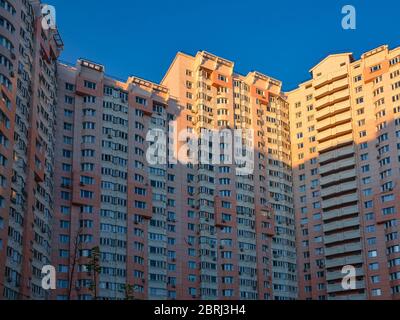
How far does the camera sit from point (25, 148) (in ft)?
302

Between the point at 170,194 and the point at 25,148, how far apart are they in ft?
127

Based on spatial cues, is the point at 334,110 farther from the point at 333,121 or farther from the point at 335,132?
the point at 335,132

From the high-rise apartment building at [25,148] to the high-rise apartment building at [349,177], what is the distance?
6243 centimetres

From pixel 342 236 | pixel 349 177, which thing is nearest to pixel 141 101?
pixel 349 177

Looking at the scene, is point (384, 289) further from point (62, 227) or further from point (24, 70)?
point (24, 70)

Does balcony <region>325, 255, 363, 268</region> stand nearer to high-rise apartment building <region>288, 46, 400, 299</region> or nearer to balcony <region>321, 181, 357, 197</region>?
high-rise apartment building <region>288, 46, 400, 299</region>

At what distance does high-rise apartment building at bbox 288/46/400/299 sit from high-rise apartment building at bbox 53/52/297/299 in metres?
5.05

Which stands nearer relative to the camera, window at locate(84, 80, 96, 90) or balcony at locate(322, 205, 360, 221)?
window at locate(84, 80, 96, 90)

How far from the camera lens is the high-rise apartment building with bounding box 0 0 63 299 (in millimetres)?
82812

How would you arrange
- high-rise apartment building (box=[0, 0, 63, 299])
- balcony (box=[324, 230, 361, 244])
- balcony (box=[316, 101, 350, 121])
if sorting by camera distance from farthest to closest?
balcony (box=[316, 101, 350, 121]), balcony (box=[324, 230, 361, 244]), high-rise apartment building (box=[0, 0, 63, 299])

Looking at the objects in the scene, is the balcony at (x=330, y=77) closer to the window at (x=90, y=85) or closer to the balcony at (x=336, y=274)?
the balcony at (x=336, y=274)

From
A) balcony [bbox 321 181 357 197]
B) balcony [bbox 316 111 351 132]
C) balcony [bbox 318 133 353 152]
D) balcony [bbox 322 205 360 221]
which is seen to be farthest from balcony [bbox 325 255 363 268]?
balcony [bbox 316 111 351 132]

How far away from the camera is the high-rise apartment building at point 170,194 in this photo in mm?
109562
